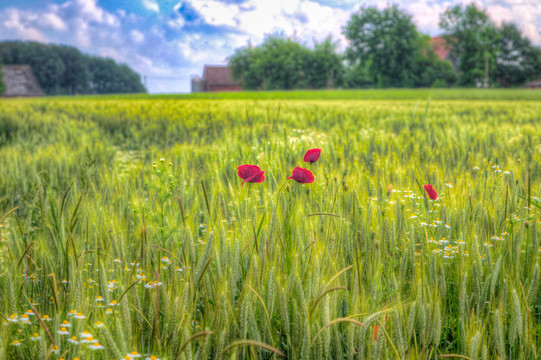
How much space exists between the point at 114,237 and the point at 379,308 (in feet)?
2.57

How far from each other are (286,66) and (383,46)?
11.0 m

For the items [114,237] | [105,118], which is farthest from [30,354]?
[105,118]

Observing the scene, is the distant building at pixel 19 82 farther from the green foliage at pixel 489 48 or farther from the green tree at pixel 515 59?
the green tree at pixel 515 59

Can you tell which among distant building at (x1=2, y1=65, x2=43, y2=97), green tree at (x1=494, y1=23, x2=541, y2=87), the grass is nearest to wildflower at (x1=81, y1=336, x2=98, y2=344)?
the grass

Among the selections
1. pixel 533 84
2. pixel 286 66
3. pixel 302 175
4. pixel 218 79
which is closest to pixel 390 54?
pixel 286 66

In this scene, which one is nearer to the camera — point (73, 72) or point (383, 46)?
point (383, 46)

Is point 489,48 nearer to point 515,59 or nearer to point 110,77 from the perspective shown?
point 515,59

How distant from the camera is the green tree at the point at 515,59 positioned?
4497 centimetres

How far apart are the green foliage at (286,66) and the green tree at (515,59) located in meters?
17.7

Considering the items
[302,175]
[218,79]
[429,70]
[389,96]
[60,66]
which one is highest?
[60,66]

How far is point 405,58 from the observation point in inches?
1778

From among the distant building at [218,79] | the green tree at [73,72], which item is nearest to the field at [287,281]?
the distant building at [218,79]

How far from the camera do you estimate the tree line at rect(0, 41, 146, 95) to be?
54.9 meters

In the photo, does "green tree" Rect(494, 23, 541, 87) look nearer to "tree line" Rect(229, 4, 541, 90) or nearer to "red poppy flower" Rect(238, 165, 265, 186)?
"tree line" Rect(229, 4, 541, 90)
